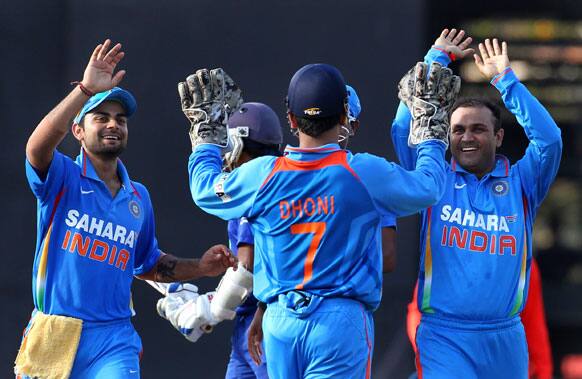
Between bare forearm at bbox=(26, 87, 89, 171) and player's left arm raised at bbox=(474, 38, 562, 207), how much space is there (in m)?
1.86

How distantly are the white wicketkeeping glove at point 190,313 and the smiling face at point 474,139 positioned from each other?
56.1 inches

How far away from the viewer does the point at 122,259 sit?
5.98m

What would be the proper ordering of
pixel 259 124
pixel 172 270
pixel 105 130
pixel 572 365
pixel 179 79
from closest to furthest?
1. pixel 105 130
2. pixel 259 124
3. pixel 172 270
4. pixel 179 79
5. pixel 572 365

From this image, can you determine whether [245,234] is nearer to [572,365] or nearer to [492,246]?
[492,246]

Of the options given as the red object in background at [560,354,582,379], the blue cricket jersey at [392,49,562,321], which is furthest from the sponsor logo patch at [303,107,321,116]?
the red object in background at [560,354,582,379]

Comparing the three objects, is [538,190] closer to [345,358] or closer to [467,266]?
[467,266]

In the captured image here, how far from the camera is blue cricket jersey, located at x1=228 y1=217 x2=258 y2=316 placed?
5.90 meters

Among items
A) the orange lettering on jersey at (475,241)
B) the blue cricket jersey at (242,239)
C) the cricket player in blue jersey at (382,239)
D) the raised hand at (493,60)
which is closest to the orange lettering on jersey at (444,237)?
the orange lettering on jersey at (475,241)

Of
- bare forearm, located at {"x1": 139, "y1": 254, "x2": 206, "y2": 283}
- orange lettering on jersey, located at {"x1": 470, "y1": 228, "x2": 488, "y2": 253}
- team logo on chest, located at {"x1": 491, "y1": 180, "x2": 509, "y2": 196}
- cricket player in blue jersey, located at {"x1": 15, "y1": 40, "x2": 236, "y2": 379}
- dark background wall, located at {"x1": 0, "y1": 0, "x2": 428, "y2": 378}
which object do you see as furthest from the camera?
dark background wall, located at {"x1": 0, "y1": 0, "x2": 428, "y2": 378}

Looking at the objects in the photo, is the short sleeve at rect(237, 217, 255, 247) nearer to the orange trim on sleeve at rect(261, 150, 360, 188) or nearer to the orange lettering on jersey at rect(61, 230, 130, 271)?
the orange lettering on jersey at rect(61, 230, 130, 271)

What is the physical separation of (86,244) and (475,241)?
1.82 meters

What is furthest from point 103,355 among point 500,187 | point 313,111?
point 500,187

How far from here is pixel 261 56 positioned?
914cm

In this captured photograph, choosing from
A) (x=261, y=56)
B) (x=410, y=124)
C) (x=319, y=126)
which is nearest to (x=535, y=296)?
(x=410, y=124)
